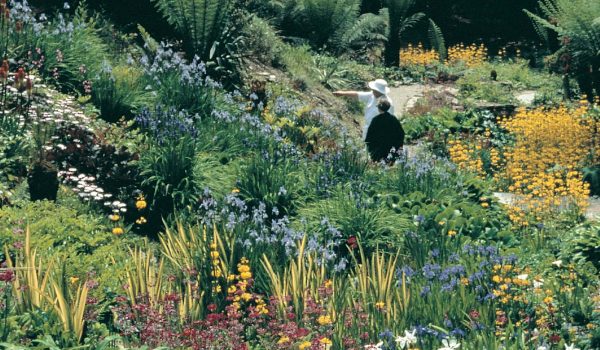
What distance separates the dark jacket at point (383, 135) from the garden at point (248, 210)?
1.66 feet

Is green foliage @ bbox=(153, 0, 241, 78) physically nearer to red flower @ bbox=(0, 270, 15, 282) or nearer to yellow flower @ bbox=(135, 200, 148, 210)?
Result: yellow flower @ bbox=(135, 200, 148, 210)

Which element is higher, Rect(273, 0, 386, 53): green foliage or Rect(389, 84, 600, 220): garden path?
Rect(273, 0, 386, 53): green foliage

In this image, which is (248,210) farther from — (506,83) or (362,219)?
(506,83)

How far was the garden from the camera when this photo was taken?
18.1 ft

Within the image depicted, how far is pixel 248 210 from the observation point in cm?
850

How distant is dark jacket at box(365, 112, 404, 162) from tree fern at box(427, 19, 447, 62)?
13830 millimetres

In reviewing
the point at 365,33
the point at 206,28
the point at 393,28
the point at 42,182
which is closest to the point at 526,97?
the point at 393,28

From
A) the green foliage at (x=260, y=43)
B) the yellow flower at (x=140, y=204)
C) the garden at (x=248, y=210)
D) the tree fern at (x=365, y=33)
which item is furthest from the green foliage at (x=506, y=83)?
the yellow flower at (x=140, y=204)

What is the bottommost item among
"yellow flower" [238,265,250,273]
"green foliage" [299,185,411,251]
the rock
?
the rock

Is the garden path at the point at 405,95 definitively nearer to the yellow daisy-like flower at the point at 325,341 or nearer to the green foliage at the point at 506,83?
the green foliage at the point at 506,83

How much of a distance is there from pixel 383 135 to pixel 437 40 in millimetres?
14693

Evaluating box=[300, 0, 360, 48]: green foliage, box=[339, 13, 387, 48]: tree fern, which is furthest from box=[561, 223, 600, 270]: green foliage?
box=[339, 13, 387, 48]: tree fern

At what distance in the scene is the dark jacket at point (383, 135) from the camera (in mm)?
10758

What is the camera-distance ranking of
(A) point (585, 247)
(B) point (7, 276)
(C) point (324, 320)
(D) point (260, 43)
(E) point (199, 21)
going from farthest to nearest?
(D) point (260, 43), (E) point (199, 21), (A) point (585, 247), (C) point (324, 320), (B) point (7, 276)
